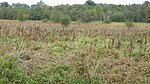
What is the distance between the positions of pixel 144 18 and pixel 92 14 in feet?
27.1

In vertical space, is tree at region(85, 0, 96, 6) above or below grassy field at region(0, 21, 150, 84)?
above

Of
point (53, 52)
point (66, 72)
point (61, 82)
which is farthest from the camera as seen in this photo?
point (53, 52)

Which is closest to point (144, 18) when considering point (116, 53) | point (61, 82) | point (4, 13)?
point (4, 13)

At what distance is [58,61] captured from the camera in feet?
21.5

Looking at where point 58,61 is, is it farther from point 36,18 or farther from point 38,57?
point 36,18

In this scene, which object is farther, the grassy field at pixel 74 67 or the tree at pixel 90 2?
the tree at pixel 90 2

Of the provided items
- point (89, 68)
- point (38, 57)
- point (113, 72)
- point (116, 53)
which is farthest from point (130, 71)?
Result: point (38, 57)

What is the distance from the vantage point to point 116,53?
24.9 feet

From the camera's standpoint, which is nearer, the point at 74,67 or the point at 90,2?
the point at 74,67

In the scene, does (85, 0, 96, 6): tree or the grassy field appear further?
(85, 0, 96, 6): tree

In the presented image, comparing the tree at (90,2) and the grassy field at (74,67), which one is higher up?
the tree at (90,2)

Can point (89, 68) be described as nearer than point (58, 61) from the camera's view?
Yes

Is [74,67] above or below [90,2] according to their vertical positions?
below

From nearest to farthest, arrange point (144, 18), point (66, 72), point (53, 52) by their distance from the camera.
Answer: point (66, 72) → point (53, 52) → point (144, 18)
